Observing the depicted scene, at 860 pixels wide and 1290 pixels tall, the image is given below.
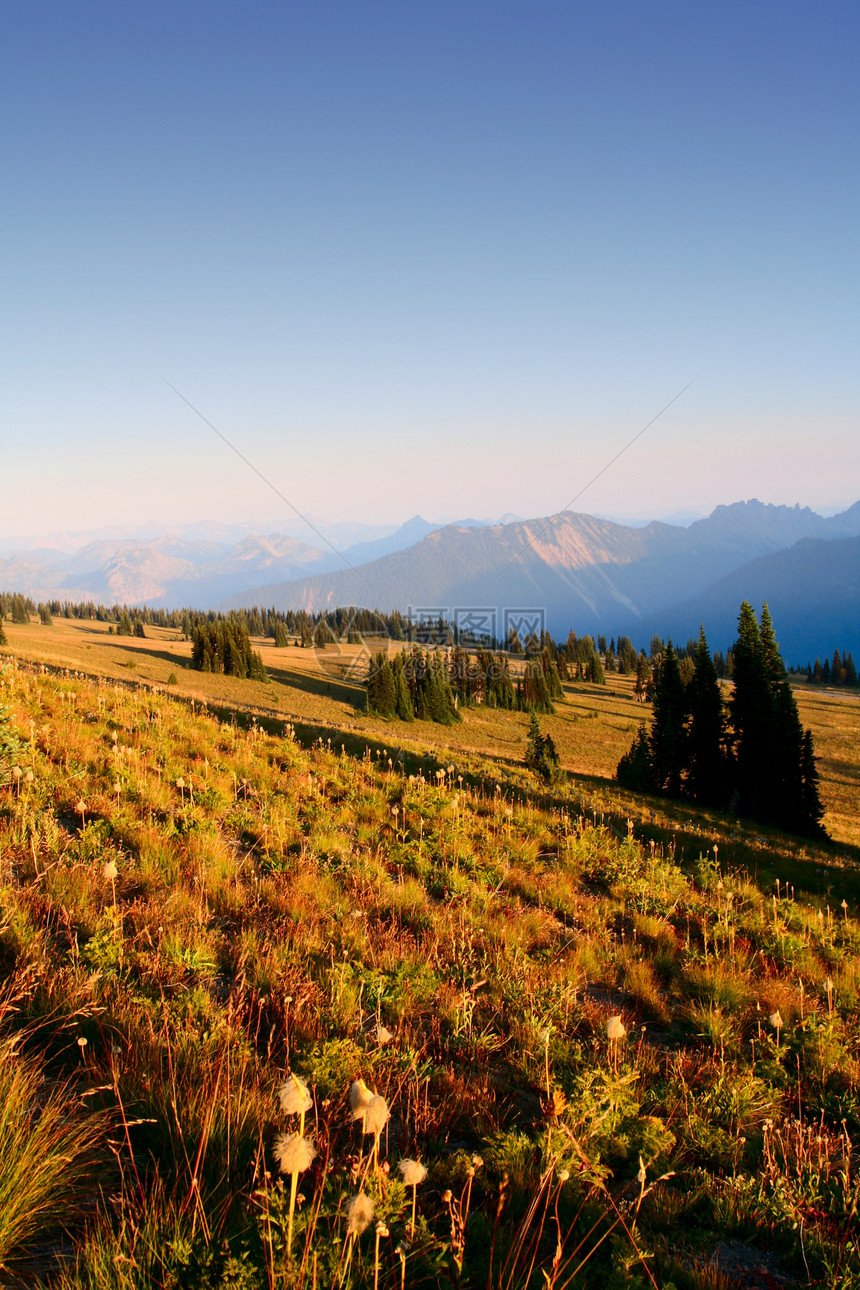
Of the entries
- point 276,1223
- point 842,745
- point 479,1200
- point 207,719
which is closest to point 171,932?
point 276,1223

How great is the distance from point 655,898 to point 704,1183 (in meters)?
3.85

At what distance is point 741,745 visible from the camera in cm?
3719

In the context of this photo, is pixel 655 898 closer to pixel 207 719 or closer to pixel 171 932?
pixel 171 932

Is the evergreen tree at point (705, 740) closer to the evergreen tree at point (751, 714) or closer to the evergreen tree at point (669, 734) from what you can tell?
the evergreen tree at point (669, 734)

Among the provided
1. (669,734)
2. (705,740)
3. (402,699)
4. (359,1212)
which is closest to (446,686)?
(402,699)

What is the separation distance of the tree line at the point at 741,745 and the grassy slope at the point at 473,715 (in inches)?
153

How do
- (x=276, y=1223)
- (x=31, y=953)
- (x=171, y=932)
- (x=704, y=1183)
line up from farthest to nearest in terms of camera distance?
(x=171, y=932)
(x=31, y=953)
(x=704, y=1183)
(x=276, y=1223)

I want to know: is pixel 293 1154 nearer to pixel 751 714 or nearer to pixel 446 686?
pixel 751 714

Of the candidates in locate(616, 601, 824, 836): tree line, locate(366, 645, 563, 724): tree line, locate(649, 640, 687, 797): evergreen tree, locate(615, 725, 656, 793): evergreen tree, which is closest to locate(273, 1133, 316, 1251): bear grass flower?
locate(616, 601, 824, 836): tree line

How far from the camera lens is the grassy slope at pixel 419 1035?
7.89ft

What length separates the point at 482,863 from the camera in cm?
713

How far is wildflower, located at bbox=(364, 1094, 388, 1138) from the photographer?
1876mm

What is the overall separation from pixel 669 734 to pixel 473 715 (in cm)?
3820

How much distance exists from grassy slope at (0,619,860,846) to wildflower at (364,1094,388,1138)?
30936 millimetres
